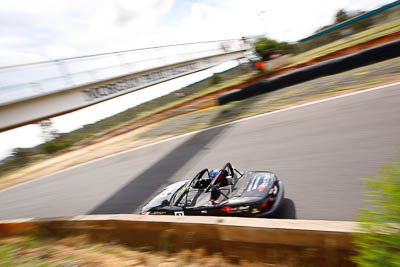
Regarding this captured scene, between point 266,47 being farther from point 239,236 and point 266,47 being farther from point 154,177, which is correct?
point 239,236

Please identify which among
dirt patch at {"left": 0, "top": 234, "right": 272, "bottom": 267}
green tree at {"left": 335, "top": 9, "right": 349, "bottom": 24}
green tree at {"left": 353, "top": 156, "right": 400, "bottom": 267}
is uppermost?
green tree at {"left": 335, "top": 9, "right": 349, "bottom": 24}

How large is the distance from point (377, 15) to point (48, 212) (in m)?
30.5

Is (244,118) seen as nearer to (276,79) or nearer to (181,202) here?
(276,79)

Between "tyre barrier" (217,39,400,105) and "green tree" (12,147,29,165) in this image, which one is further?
"green tree" (12,147,29,165)

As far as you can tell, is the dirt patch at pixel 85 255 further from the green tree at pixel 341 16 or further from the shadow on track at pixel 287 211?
the green tree at pixel 341 16

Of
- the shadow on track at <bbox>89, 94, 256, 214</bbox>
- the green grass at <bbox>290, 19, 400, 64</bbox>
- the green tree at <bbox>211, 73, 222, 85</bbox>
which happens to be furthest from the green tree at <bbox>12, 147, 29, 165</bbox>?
the green grass at <bbox>290, 19, 400, 64</bbox>

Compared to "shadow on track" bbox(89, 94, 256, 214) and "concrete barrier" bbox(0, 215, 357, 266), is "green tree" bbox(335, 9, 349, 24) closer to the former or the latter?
"shadow on track" bbox(89, 94, 256, 214)

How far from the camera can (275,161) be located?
20.6 ft

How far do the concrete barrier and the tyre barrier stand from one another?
423 inches

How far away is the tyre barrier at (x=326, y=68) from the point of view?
10.7 meters

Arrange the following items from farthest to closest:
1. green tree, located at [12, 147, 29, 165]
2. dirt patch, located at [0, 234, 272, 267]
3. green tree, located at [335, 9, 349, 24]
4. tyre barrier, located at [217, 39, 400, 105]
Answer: green tree, located at [335, 9, 349, 24] < green tree, located at [12, 147, 29, 165] < tyre barrier, located at [217, 39, 400, 105] < dirt patch, located at [0, 234, 272, 267]

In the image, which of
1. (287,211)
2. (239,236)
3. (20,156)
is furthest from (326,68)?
(20,156)

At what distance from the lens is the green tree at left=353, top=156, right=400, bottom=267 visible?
1723 millimetres

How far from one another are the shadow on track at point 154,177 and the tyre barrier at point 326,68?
423 centimetres
